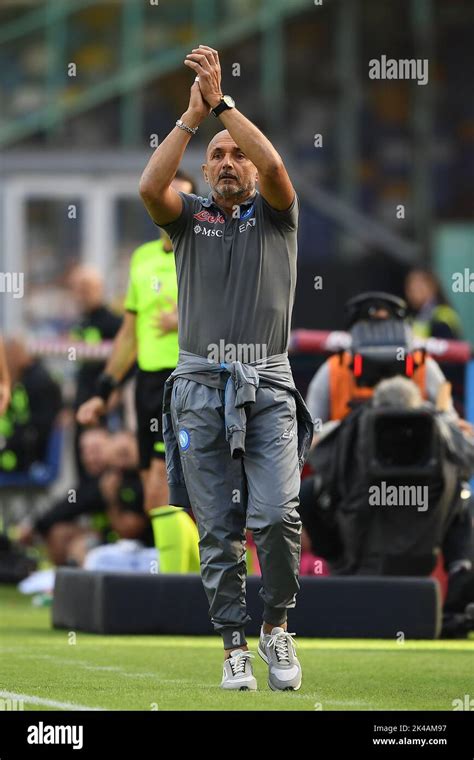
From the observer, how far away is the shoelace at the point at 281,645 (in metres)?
7.30

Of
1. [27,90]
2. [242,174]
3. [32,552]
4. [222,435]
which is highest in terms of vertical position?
[27,90]

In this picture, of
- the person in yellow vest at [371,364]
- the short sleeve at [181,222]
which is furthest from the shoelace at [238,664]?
the person in yellow vest at [371,364]

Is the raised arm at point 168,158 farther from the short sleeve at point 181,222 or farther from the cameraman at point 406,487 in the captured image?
the cameraman at point 406,487

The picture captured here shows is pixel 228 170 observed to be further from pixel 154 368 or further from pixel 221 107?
pixel 154 368

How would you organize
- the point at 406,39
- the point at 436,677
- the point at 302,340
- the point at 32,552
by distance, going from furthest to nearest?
the point at 406,39, the point at 32,552, the point at 302,340, the point at 436,677

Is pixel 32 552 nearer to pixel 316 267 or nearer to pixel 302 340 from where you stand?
pixel 302 340

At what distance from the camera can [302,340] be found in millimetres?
13414

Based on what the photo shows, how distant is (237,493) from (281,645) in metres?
0.61

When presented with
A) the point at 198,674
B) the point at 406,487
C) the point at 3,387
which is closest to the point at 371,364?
the point at 406,487

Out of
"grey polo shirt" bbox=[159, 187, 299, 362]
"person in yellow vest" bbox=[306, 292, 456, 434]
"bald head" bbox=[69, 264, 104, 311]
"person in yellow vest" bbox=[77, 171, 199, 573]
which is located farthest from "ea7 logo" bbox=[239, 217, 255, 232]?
"bald head" bbox=[69, 264, 104, 311]

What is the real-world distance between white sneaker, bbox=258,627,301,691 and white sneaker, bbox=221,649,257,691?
9cm

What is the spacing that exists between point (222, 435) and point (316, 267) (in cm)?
1282

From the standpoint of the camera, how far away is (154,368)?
34.1 ft
